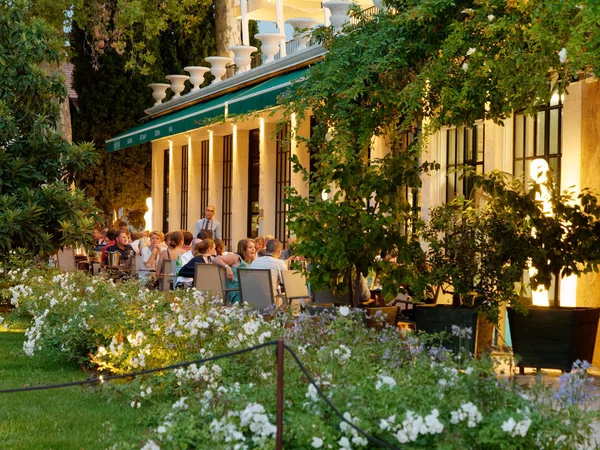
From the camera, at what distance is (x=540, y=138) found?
11172mm

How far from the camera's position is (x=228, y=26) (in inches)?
1090

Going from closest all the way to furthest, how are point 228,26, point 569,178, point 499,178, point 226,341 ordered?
point 226,341
point 499,178
point 569,178
point 228,26

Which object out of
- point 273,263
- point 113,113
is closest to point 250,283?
point 273,263

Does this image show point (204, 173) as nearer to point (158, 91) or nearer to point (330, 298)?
point (158, 91)

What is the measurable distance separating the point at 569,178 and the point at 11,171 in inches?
324

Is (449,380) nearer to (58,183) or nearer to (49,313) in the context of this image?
(49,313)

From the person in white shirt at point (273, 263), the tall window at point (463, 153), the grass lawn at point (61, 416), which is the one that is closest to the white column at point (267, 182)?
the tall window at point (463, 153)

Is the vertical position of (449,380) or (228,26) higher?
(228,26)

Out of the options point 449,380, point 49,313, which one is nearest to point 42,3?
point 49,313

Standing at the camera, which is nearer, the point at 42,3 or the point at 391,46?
the point at 391,46

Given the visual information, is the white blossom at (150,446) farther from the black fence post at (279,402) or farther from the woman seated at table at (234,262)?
the woman seated at table at (234,262)

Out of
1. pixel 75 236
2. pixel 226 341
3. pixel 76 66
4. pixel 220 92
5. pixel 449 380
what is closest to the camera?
pixel 449 380

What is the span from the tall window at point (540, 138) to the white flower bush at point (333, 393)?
4.00 metres

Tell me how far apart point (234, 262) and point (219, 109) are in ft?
13.2
